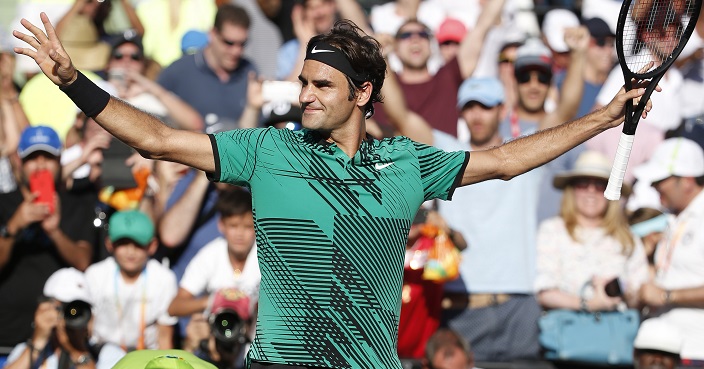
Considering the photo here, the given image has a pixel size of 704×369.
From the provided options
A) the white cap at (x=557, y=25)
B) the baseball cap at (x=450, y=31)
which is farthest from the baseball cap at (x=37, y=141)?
the white cap at (x=557, y=25)

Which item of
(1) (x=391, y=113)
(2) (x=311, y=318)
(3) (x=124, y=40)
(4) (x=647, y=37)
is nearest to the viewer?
(2) (x=311, y=318)

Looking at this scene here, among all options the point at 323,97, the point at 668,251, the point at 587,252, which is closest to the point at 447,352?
the point at 587,252

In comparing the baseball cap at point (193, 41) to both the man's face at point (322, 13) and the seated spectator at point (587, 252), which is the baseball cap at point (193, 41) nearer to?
the man's face at point (322, 13)

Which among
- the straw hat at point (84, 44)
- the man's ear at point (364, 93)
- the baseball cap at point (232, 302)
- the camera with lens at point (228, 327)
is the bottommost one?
the camera with lens at point (228, 327)

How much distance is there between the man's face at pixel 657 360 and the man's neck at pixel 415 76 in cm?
290

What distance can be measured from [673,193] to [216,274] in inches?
138

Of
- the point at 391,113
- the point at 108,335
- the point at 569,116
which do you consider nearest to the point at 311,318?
the point at 108,335

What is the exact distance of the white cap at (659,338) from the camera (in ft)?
25.4

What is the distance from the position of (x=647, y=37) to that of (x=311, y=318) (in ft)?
7.00

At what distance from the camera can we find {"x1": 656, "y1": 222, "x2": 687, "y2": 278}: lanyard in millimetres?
8555

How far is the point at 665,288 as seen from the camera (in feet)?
27.7

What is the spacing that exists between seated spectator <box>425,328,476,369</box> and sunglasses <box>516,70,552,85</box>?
2.56m

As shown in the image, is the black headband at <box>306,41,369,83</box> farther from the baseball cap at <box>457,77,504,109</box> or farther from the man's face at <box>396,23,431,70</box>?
the man's face at <box>396,23,431,70</box>

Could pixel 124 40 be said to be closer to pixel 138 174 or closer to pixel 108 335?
pixel 138 174
